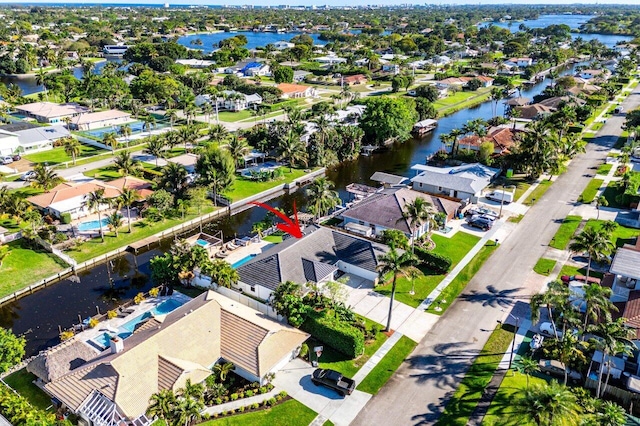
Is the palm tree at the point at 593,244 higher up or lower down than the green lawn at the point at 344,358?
higher up

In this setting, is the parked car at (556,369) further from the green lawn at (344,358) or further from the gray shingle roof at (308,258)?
the gray shingle roof at (308,258)

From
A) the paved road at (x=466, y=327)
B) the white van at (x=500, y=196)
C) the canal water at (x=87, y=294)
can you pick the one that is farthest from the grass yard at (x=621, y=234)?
the canal water at (x=87, y=294)

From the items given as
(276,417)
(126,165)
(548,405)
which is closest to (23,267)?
(126,165)

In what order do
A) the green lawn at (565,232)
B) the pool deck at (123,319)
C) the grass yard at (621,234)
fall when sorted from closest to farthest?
1. the pool deck at (123,319)
2. the grass yard at (621,234)
3. the green lawn at (565,232)

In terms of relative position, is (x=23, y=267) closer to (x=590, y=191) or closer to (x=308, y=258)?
(x=308, y=258)

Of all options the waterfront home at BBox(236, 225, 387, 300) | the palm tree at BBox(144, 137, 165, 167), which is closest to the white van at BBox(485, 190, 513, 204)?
the waterfront home at BBox(236, 225, 387, 300)

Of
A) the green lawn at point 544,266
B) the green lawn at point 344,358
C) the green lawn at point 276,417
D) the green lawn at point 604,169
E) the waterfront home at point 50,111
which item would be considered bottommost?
the green lawn at point 344,358
